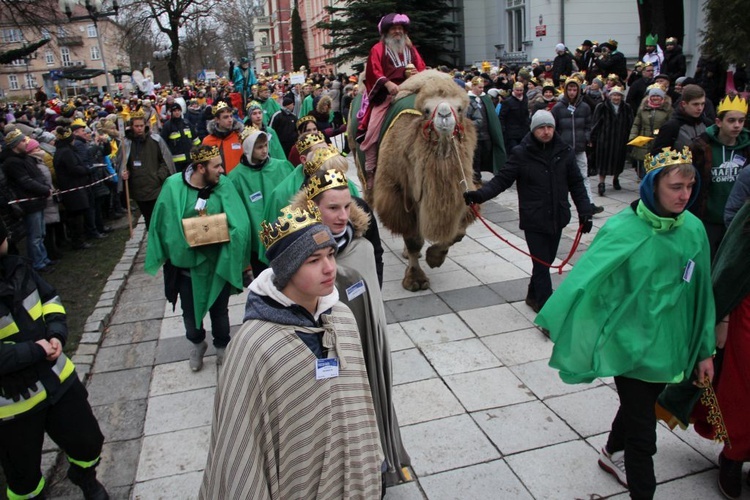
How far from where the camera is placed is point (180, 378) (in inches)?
207

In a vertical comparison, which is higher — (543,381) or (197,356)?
(197,356)

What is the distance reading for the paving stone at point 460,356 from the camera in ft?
16.5

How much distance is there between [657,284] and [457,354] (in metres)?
2.49

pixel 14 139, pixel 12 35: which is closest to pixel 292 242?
pixel 14 139

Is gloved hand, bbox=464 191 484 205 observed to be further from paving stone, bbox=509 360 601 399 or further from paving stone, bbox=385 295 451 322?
paving stone, bbox=509 360 601 399

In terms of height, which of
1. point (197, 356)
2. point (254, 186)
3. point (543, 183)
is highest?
point (254, 186)

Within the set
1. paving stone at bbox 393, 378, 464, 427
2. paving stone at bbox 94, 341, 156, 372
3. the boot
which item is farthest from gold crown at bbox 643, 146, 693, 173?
paving stone at bbox 94, 341, 156, 372

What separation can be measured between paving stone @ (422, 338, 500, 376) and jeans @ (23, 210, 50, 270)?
19.1ft

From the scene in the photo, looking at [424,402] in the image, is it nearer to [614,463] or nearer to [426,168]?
[614,463]

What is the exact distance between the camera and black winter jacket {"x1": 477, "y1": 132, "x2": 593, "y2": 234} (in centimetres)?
553

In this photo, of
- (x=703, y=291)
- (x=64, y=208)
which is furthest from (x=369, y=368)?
(x=64, y=208)

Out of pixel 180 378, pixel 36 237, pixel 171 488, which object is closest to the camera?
pixel 171 488

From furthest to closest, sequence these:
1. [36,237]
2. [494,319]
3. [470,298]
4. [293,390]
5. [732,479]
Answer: [36,237]
[470,298]
[494,319]
[732,479]
[293,390]

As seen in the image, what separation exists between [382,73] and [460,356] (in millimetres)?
3788
